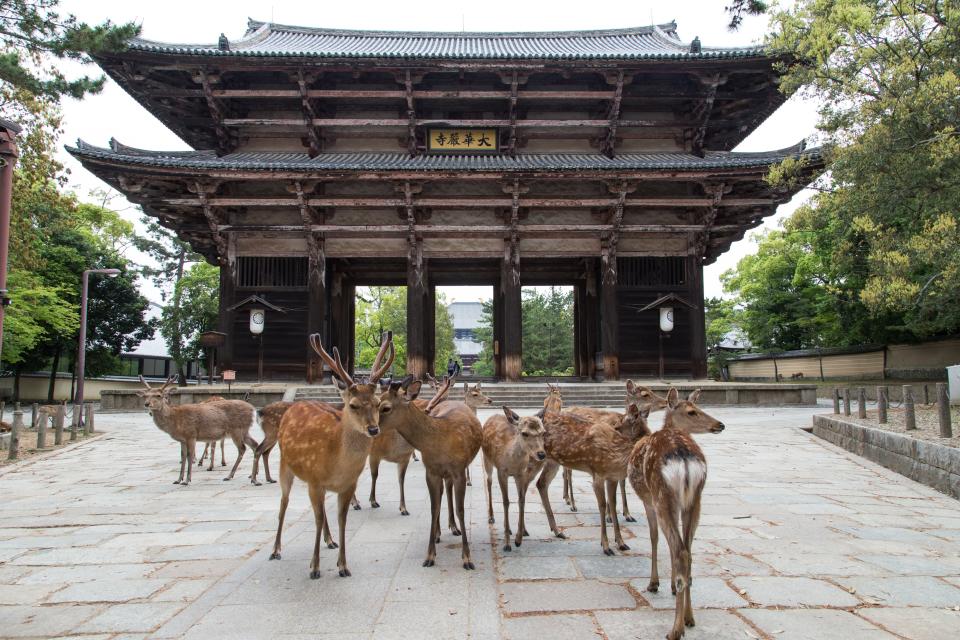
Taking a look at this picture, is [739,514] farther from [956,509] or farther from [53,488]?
[53,488]

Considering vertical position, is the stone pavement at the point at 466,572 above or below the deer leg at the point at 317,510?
below

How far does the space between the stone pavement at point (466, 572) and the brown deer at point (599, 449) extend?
33 cm

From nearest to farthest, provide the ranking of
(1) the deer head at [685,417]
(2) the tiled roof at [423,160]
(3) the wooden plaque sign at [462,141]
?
1. (1) the deer head at [685,417]
2. (2) the tiled roof at [423,160]
3. (3) the wooden plaque sign at [462,141]

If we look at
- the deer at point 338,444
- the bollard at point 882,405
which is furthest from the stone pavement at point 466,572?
the bollard at point 882,405

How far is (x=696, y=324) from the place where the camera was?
17578 mm

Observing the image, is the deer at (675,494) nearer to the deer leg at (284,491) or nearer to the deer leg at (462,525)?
the deer leg at (462,525)

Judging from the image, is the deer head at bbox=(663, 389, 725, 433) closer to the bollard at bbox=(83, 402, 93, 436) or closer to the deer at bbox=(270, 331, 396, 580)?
the deer at bbox=(270, 331, 396, 580)

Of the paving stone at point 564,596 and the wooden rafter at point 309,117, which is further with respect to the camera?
the wooden rafter at point 309,117

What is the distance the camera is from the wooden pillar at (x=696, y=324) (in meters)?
17.6

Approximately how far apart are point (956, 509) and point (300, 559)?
6.96 metres

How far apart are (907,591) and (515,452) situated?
2.82m

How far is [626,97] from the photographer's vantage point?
58.7 ft

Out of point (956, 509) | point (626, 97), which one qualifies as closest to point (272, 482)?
point (956, 509)

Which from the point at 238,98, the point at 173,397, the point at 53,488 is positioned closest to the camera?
the point at 53,488
